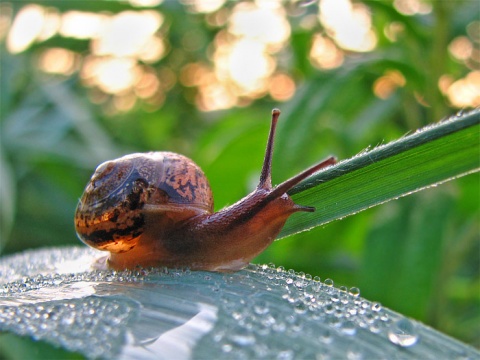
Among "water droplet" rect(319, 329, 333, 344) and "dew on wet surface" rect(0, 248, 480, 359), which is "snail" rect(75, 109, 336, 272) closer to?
"dew on wet surface" rect(0, 248, 480, 359)

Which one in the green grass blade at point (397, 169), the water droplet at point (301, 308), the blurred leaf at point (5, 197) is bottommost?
the blurred leaf at point (5, 197)

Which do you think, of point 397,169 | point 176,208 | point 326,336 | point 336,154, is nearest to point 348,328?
point 326,336

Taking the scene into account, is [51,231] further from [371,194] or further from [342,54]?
[371,194]

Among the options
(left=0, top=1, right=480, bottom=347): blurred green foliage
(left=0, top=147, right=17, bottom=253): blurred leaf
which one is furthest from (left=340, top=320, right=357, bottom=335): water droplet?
(left=0, top=147, right=17, bottom=253): blurred leaf

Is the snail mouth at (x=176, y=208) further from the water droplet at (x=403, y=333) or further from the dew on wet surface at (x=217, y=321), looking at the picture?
the water droplet at (x=403, y=333)

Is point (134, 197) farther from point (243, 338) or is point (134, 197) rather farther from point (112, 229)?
point (243, 338)

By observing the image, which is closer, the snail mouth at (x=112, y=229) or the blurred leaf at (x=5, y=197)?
the snail mouth at (x=112, y=229)

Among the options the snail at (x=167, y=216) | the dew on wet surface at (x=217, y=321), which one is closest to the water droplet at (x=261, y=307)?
the dew on wet surface at (x=217, y=321)
